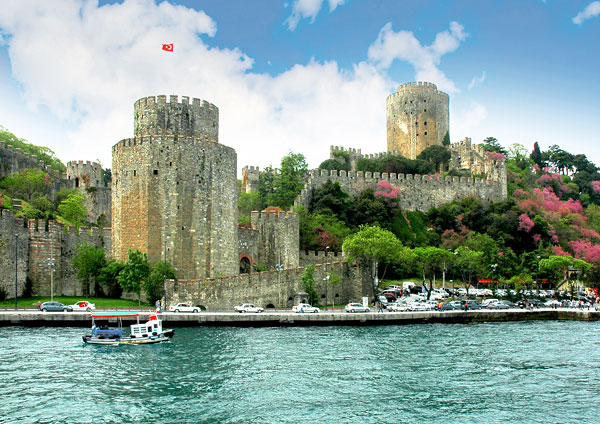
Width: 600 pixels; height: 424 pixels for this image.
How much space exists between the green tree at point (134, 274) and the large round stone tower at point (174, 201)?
4.68ft

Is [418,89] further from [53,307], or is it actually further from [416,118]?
[53,307]

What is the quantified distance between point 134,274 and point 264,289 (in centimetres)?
839

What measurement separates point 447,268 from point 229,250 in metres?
20.9

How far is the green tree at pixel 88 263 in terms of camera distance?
45031 mm

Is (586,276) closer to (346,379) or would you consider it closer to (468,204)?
(468,204)

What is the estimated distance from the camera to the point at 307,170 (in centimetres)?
6981

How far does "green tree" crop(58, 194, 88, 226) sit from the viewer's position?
58.5 metres

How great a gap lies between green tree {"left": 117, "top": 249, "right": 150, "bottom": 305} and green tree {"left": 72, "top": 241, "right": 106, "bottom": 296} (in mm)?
2398

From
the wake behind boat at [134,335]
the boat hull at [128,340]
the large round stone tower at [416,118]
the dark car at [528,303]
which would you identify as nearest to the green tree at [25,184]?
the wake behind boat at [134,335]

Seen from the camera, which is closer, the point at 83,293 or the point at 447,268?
the point at 83,293

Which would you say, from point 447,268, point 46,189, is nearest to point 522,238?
point 447,268

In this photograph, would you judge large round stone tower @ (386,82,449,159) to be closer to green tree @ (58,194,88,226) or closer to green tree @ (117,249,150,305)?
green tree @ (58,194,88,226)

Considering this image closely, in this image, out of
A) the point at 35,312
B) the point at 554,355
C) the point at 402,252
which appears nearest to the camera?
the point at 554,355

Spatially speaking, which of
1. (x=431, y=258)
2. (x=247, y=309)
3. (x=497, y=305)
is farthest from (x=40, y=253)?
(x=497, y=305)
